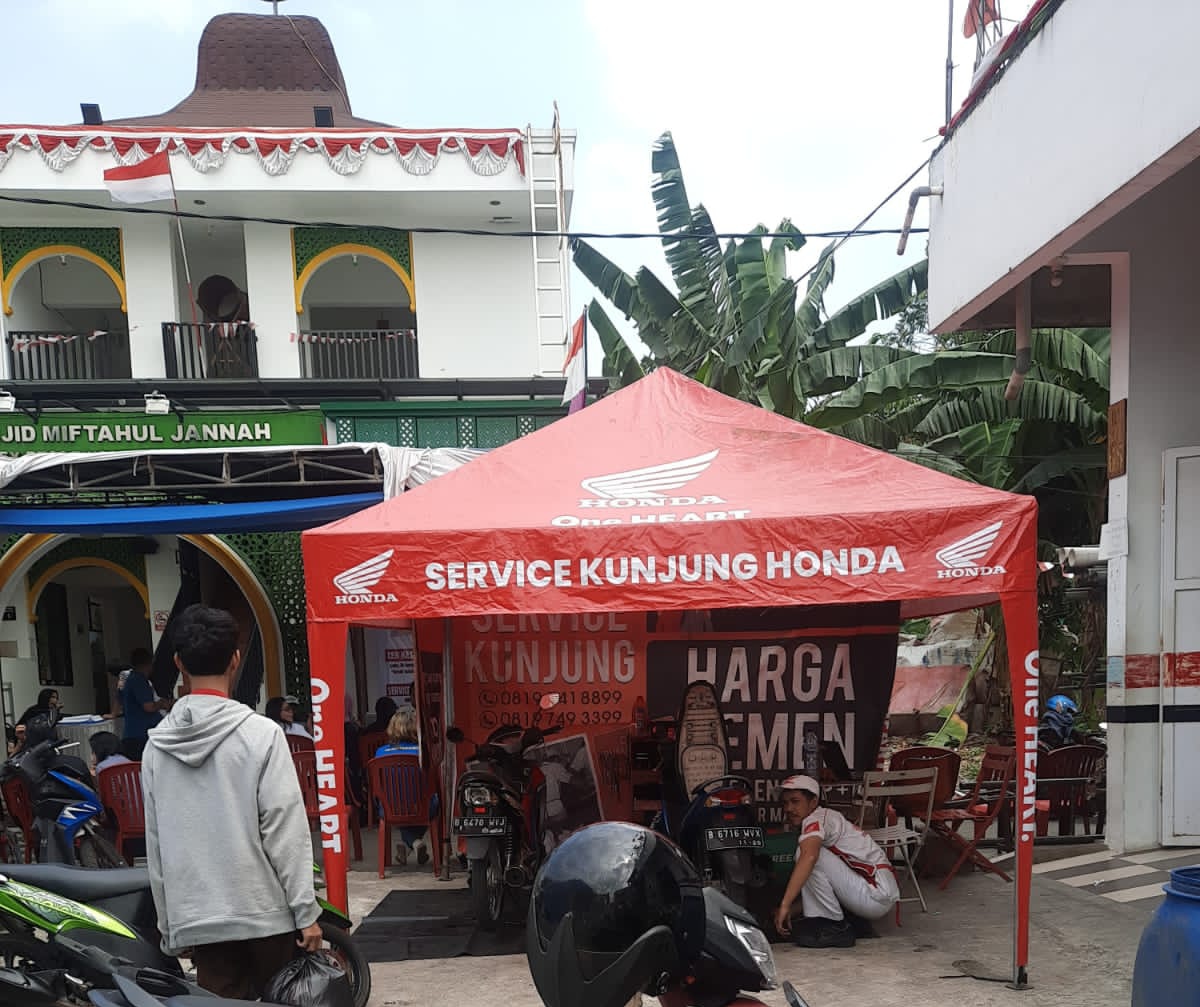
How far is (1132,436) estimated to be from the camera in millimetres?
7016

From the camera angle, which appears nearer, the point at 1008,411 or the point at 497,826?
the point at 497,826

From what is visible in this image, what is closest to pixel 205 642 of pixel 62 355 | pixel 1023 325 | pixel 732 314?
pixel 1023 325

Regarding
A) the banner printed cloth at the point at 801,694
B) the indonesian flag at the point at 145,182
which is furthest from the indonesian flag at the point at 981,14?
the indonesian flag at the point at 145,182

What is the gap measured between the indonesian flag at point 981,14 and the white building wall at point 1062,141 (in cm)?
60

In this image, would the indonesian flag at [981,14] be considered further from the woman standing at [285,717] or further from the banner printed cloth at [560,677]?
the woman standing at [285,717]

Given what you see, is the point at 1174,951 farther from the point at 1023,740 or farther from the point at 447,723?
the point at 447,723

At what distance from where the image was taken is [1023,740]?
484 centimetres

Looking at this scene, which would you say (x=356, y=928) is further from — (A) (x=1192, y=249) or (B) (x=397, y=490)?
(A) (x=1192, y=249)

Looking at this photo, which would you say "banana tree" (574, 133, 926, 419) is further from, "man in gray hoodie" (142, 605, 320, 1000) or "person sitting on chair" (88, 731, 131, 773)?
"man in gray hoodie" (142, 605, 320, 1000)

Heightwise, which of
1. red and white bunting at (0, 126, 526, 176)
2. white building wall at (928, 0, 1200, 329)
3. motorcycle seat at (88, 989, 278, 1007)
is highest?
red and white bunting at (0, 126, 526, 176)

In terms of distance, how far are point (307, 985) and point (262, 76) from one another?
18.6 m

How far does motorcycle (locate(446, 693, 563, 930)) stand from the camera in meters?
6.13

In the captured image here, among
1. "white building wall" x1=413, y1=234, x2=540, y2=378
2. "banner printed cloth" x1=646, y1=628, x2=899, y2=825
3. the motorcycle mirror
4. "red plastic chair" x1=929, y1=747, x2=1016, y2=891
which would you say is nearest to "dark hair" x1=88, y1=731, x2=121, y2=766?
"banner printed cloth" x1=646, y1=628, x2=899, y2=825

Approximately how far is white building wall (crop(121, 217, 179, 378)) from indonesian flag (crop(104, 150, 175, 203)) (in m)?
2.44
